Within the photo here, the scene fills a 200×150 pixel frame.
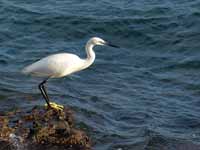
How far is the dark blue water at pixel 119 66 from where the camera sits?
9789 mm

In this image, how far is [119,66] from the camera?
516 inches

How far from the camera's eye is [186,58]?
13570mm

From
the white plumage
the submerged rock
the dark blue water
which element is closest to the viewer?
the submerged rock

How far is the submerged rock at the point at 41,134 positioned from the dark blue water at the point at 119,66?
0.64m

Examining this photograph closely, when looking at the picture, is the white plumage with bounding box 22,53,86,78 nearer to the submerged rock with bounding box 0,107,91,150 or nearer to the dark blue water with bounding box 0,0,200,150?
the dark blue water with bounding box 0,0,200,150

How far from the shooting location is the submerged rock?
829 centimetres

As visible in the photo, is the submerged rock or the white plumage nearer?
the submerged rock

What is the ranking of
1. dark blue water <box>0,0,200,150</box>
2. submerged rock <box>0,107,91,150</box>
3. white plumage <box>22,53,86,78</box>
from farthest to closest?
dark blue water <box>0,0,200,150</box>
white plumage <box>22,53,86,78</box>
submerged rock <box>0,107,91,150</box>

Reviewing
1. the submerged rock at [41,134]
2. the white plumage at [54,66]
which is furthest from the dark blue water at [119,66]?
the white plumage at [54,66]

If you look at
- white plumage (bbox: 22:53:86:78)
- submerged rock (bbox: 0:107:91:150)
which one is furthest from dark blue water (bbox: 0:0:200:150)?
white plumage (bbox: 22:53:86:78)

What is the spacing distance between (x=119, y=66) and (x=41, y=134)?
5.09 m

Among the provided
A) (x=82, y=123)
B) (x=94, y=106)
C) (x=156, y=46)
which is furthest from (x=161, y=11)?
(x=82, y=123)

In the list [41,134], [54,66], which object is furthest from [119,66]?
[41,134]

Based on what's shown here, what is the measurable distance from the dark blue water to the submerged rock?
2.10ft
